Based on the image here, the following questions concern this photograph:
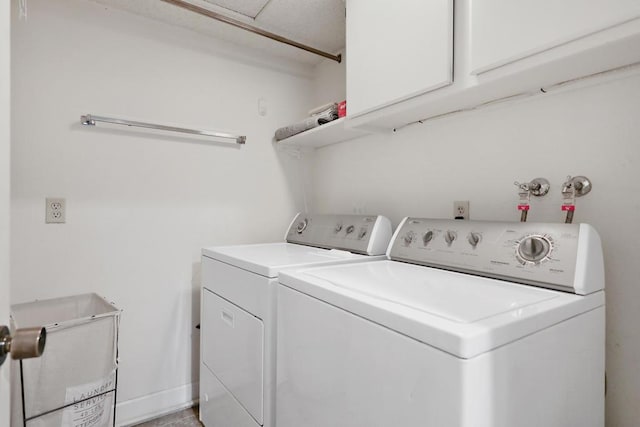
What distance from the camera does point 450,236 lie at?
49.1 inches

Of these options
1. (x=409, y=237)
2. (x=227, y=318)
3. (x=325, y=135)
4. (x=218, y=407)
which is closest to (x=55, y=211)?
(x=227, y=318)

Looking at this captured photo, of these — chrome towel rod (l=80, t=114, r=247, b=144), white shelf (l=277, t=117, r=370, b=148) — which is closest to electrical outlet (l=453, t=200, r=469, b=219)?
white shelf (l=277, t=117, r=370, b=148)

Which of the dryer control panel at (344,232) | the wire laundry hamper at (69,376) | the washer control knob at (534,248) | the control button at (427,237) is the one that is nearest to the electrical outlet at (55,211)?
the wire laundry hamper at (69,376)

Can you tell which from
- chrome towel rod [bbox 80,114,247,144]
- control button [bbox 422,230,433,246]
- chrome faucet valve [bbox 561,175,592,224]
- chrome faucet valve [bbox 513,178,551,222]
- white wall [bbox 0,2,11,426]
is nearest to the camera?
white wall [bbox 0,2,11,426]

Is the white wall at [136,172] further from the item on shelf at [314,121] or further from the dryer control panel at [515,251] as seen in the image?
the dryer control panel at [515,251]

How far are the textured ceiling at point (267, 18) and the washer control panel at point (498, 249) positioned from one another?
131 cm

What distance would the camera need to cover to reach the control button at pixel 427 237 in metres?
1.31

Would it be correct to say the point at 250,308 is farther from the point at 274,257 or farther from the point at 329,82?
the point at 329,82

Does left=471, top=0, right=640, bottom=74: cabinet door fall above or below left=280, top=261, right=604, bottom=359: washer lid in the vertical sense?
above

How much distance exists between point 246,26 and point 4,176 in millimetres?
1593

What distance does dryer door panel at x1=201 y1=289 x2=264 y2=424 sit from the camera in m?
1.24

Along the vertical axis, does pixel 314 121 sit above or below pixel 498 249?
above

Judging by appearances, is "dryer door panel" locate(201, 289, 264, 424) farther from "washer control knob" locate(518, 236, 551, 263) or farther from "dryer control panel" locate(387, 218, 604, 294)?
"washer control knob" locate(518, 236, 551, 263)

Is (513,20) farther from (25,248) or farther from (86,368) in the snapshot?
(25,248)
